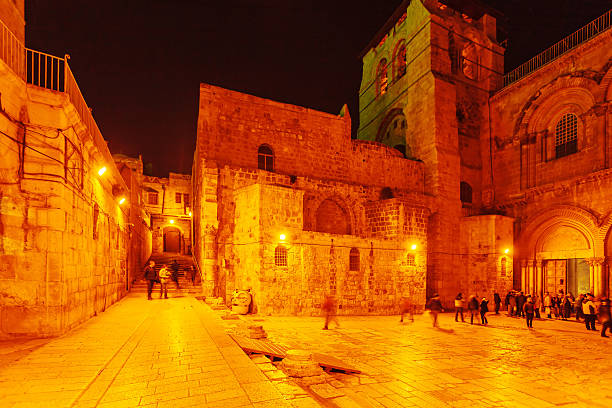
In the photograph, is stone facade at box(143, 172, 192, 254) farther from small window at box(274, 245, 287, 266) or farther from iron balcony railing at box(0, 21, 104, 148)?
iron balcony railing at box(0, 21, 104, 148)

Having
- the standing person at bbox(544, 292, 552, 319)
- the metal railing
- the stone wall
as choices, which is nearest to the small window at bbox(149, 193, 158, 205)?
the stone wall

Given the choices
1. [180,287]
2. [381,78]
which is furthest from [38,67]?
A: [381,78]

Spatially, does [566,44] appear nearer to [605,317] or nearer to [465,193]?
[465,193]

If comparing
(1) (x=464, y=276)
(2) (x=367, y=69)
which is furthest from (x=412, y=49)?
(1) (x=464, y=276)

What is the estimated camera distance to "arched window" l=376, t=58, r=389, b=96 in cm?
2866

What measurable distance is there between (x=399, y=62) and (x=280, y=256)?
780 inches

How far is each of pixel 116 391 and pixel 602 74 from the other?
75.8 ft

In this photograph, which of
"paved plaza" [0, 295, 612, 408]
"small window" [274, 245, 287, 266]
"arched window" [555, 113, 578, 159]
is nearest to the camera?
"paved plaza" [0, 295, 612, 408]

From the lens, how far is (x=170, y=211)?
3253cm

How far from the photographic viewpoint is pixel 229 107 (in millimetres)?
17938

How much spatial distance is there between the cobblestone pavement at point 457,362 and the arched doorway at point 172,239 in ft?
71.8

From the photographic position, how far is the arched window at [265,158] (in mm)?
18641

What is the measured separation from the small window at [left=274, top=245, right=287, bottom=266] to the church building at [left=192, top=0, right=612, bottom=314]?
59 millimetres

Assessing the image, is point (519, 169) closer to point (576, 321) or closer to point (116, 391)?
point (576, 321)
